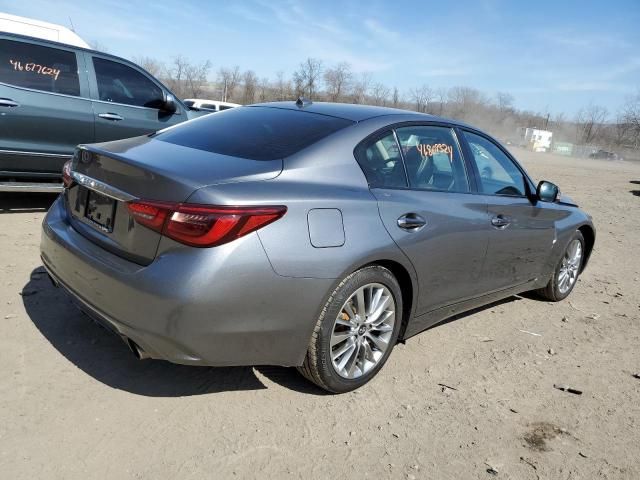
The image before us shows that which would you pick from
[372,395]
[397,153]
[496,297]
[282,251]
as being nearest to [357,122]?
[397,153]

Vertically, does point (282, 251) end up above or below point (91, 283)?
above

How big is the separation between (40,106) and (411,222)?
461cm

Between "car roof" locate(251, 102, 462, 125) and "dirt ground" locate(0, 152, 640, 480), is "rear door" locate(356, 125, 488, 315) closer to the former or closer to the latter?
"car roof" locate(251, 102, 462, 125)

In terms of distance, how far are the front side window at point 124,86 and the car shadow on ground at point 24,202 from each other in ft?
5.09

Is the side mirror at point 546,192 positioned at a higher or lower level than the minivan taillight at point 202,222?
higher

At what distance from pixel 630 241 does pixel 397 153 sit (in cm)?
721

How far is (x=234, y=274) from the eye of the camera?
234cm

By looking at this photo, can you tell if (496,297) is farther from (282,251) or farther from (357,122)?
(282,251)

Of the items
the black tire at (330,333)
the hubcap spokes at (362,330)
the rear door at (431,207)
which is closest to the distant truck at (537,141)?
the rear door at (431,207)

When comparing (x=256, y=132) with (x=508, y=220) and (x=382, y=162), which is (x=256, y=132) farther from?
(x=508, y=220)

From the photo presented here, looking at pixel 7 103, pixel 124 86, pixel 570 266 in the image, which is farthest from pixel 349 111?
pixel 124 86

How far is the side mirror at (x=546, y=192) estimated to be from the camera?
4414 mm

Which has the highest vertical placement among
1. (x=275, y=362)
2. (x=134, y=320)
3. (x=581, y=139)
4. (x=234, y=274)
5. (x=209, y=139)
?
(x=581, y=139)

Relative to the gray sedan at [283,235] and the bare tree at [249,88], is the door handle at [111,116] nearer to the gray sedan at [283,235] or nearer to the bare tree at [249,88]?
the gray sedan at [283,235]
